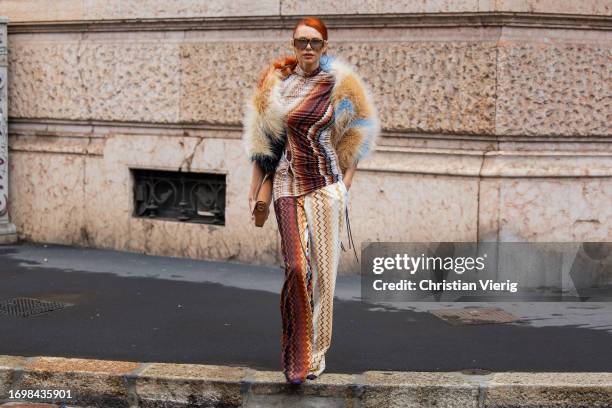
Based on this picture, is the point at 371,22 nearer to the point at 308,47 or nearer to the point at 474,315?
the point at 474,315

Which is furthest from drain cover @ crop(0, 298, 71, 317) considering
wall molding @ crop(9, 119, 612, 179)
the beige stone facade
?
wall molding @ crop(9, 119, 612, 179)

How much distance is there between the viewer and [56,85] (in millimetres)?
9664

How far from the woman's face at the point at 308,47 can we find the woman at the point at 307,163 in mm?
11

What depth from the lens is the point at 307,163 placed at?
5.16 meters

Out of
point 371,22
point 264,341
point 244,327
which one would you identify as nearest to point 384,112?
point 371,22

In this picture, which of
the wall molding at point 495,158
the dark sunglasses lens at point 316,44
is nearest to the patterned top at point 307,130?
the dark sunglasses lens at point 316,44

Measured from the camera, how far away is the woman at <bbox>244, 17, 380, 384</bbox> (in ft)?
16.8

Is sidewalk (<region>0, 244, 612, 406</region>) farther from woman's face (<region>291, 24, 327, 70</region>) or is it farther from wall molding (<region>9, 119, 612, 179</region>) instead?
woman's face (<region>291, 24, 327, 70</region>)

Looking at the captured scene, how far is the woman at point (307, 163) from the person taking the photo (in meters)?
5.13

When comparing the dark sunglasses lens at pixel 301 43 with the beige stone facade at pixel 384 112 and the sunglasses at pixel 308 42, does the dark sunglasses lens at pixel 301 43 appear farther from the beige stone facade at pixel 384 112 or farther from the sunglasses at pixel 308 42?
the beige stone facade at pixel 384 112

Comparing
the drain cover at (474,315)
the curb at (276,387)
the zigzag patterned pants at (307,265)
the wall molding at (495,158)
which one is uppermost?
the wall molding at (495,158)

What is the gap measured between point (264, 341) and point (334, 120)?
62.7 inches

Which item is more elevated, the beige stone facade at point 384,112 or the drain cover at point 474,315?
the beige stone facade at point 384,112

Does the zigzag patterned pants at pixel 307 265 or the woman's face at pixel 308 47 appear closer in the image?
the woman's face at pixel 308 47
